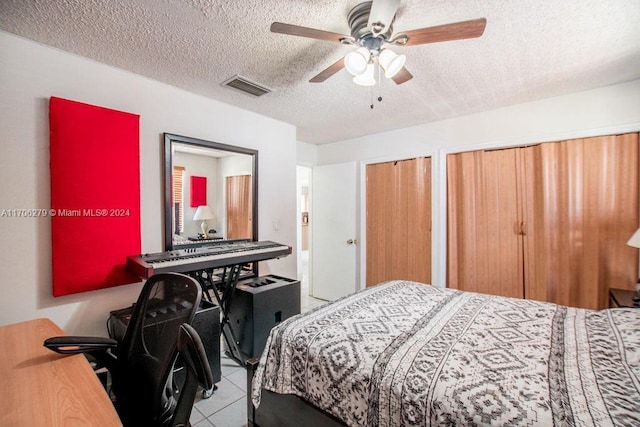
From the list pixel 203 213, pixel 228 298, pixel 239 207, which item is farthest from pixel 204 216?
pixel 228 298

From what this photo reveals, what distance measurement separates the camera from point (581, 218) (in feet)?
8.08

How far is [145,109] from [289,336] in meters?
2.11

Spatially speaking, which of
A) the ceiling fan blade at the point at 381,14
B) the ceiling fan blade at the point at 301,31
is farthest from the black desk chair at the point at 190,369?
the ceiling fan blade at the point at 381,14

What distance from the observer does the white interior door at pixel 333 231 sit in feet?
12.9

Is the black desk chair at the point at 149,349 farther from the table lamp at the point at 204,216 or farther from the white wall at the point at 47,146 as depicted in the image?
the table lamp at the point at 204,216

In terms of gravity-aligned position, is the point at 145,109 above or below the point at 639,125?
above

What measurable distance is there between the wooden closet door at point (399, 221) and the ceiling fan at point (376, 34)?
1.93 metres

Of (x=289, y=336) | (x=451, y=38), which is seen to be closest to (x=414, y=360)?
(x=289, y=336)

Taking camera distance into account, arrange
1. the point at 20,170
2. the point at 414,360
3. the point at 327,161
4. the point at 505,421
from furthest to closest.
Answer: the point at 327,161, the point at 20,170, the point at 414,360, the point at 505,421

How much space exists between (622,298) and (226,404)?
9.84ft

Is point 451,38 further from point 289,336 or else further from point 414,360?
point 289,336

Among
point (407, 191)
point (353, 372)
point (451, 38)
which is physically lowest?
point (353, 372)

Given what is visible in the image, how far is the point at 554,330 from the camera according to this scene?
1423 mm

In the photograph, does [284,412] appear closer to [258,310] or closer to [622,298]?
[258,310]
